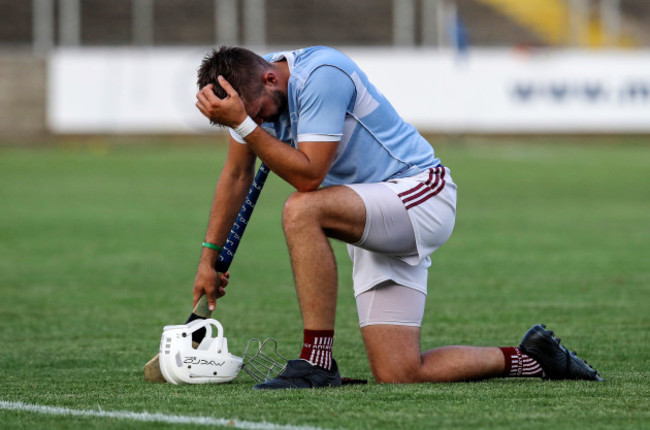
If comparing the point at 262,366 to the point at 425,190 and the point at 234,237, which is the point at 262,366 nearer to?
the point at 234,237

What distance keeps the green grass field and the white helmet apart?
11 cm

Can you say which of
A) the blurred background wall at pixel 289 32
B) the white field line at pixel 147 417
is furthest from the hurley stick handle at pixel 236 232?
the blurred background wall at pixel 289 32

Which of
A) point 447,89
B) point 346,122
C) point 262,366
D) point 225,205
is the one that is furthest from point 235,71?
point 447,89

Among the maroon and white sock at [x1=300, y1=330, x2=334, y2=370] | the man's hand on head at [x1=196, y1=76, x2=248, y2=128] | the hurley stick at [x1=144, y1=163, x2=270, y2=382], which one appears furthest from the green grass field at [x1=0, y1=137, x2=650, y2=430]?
the man's hand on head at [x1=196, y1=76, x2=248, y2=128]

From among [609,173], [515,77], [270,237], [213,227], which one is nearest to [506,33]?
[515,77]

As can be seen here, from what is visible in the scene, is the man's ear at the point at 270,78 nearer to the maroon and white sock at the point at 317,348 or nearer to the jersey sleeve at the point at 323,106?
the jersey sleeve at the point at 323,106

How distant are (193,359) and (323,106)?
3.99ft

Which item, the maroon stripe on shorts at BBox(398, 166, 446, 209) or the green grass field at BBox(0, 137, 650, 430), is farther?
the maroon stripe on shorts at BBox(398, 166, 446, 209)

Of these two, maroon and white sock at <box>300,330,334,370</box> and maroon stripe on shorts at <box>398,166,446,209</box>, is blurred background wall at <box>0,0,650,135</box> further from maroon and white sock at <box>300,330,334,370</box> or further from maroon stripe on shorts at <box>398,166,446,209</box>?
maroon and white sock at <box>300,330,334,370</box>

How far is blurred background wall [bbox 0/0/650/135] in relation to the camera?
96.2 ft

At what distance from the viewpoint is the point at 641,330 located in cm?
698

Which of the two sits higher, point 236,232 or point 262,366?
point 236,232

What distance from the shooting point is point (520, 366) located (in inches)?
215

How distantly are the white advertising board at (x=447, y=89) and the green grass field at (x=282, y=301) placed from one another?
8702 mm
